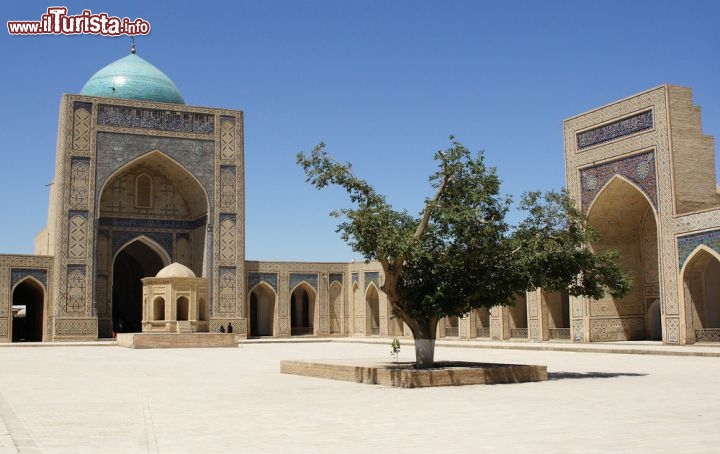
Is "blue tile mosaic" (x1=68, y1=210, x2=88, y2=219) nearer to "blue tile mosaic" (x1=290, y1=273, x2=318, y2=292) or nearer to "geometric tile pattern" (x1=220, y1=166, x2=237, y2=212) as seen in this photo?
"geometric tile pattern" (x1=220, y1=166, x2=237, y2=212)

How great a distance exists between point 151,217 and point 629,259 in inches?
653

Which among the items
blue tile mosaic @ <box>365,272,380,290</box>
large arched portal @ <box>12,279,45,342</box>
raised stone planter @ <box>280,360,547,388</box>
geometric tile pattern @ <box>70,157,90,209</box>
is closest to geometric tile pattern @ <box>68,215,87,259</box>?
geometric tile pattern @ <box>70,157,90,209</box>

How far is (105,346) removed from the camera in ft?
76.7

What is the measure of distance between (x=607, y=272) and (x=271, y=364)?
5.94 metres

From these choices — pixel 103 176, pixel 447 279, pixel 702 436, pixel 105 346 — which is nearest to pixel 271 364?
pixel 447 279

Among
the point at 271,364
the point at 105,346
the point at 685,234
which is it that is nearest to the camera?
the point at 271,364

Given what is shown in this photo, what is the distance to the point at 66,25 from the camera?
59.5ft

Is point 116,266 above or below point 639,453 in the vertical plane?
above

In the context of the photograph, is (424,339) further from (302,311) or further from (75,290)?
(302,311)

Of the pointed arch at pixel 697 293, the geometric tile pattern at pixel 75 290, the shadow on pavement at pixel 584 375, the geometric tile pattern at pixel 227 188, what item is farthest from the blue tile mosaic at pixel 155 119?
the shadow on pavement at pixel 584 375

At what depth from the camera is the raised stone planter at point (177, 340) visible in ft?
71.4

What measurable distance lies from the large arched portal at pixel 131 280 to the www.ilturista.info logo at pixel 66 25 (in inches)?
465

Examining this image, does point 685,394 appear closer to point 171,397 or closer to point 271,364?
point 171,397

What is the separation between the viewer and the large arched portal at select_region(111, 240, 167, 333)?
102 feet
